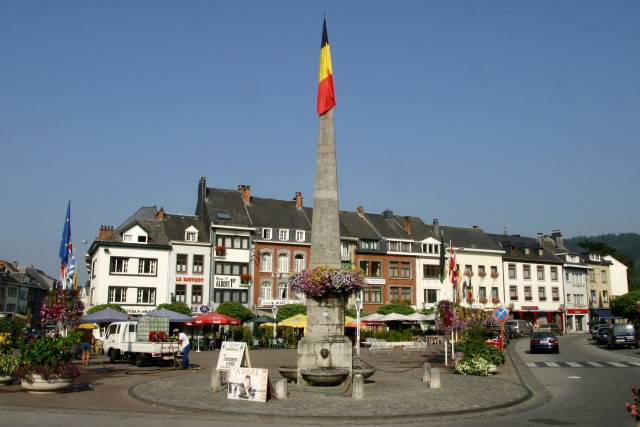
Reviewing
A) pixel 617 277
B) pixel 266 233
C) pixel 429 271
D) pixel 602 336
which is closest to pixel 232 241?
pixel 266 233

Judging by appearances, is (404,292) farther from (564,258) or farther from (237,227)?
(564,258)

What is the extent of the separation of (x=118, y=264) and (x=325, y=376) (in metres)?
36.6

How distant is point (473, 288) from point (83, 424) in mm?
60188

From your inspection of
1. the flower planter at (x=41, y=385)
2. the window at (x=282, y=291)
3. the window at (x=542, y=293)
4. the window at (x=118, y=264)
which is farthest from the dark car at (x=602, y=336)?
the flower planter at (x=41, y=385)

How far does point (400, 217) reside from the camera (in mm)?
68312

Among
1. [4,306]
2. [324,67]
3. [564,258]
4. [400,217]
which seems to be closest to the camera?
[324,67]

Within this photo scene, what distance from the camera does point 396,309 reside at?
58969 millimetres

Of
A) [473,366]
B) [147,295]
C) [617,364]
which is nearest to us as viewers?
[473,366]

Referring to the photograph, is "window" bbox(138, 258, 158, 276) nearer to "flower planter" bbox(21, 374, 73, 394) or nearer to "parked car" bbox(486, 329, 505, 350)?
"parked car" bbox(486, 329, 505, 350)

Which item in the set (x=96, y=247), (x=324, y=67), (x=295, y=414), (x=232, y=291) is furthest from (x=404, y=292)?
(x=295, y=414)

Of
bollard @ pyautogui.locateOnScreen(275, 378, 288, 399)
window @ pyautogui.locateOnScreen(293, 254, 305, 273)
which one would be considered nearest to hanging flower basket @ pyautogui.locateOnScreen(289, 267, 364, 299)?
bollard @ pyautogui.locateOnScreen(275, 378, 288, 399)

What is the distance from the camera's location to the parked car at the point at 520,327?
58.7 metres

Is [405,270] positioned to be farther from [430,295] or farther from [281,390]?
[281,390]

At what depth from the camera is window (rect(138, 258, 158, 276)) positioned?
167 feet
